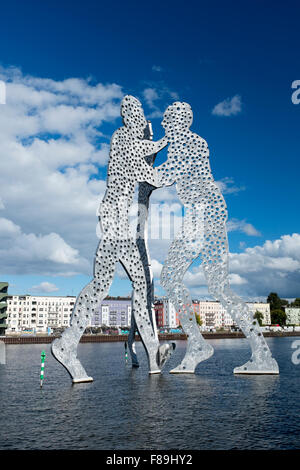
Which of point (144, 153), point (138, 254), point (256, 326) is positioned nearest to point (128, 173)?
point (144, 153)

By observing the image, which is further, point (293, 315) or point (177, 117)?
point (293, 315)

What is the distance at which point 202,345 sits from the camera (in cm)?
1755

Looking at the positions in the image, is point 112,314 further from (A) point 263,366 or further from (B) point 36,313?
(A) point 263,366

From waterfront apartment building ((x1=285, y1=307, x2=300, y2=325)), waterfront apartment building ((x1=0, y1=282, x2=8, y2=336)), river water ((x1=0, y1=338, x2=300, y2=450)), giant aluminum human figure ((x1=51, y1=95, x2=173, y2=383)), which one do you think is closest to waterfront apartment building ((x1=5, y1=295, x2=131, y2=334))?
waterfront apartment building ((x1=0, y1=282, x2=8, y2=336))

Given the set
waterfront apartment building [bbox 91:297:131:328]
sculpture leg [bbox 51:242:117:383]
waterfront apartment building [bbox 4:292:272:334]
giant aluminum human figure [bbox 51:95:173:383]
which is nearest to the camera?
sculpture leg [bbox 51:242:117:383]

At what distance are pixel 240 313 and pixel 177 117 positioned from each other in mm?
8182

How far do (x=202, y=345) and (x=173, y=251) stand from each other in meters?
3.79

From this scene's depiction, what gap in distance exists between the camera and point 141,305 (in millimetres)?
17906

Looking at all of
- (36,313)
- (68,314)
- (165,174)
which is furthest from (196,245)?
(68,314)

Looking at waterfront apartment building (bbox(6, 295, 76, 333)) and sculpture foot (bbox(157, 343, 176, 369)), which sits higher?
waterfront apartment building (bbox(6, 295, 76, 333))

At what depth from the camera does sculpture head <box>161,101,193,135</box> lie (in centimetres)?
1844

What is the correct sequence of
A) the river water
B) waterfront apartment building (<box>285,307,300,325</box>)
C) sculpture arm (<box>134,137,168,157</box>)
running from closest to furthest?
the river water, sculpture arm (<box>134,137,168,157</box>), waterfront apartment building (<box>285,307,300,325</box>)

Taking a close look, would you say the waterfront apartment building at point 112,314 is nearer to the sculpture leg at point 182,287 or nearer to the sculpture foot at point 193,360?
the sculpture foot at point 193,360

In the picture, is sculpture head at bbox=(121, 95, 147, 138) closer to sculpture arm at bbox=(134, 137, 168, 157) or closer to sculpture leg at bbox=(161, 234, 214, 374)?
sculpture arm at bbox=(134, 137, 168, 157)
